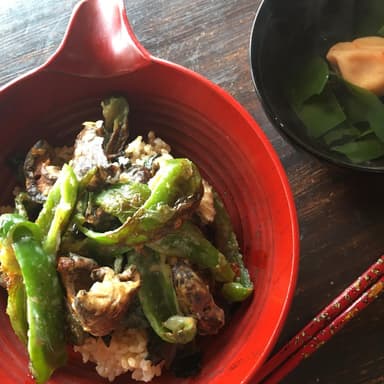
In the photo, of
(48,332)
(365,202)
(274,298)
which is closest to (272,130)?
(365,202)

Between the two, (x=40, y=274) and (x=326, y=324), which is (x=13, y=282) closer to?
(x=40, y=274)

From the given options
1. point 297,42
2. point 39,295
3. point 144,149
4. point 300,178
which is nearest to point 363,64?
point 297,42

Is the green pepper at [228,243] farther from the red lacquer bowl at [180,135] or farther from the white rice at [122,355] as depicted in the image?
the white rice at [122,355]

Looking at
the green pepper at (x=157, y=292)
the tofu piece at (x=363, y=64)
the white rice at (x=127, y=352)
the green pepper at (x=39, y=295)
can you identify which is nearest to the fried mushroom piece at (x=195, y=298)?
the green pepper at (x=157, y=292)

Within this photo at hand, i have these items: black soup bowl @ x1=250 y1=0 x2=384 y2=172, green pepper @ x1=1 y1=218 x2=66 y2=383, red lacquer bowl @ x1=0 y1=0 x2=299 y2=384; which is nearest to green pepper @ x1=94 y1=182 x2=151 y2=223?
green pepper @ x1=1 y1=218 x2=66 y2=383

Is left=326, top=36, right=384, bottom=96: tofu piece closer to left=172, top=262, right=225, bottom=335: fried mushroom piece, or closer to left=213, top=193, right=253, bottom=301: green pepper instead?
left=213, top=193, right=253, bottom=301: green pepper
